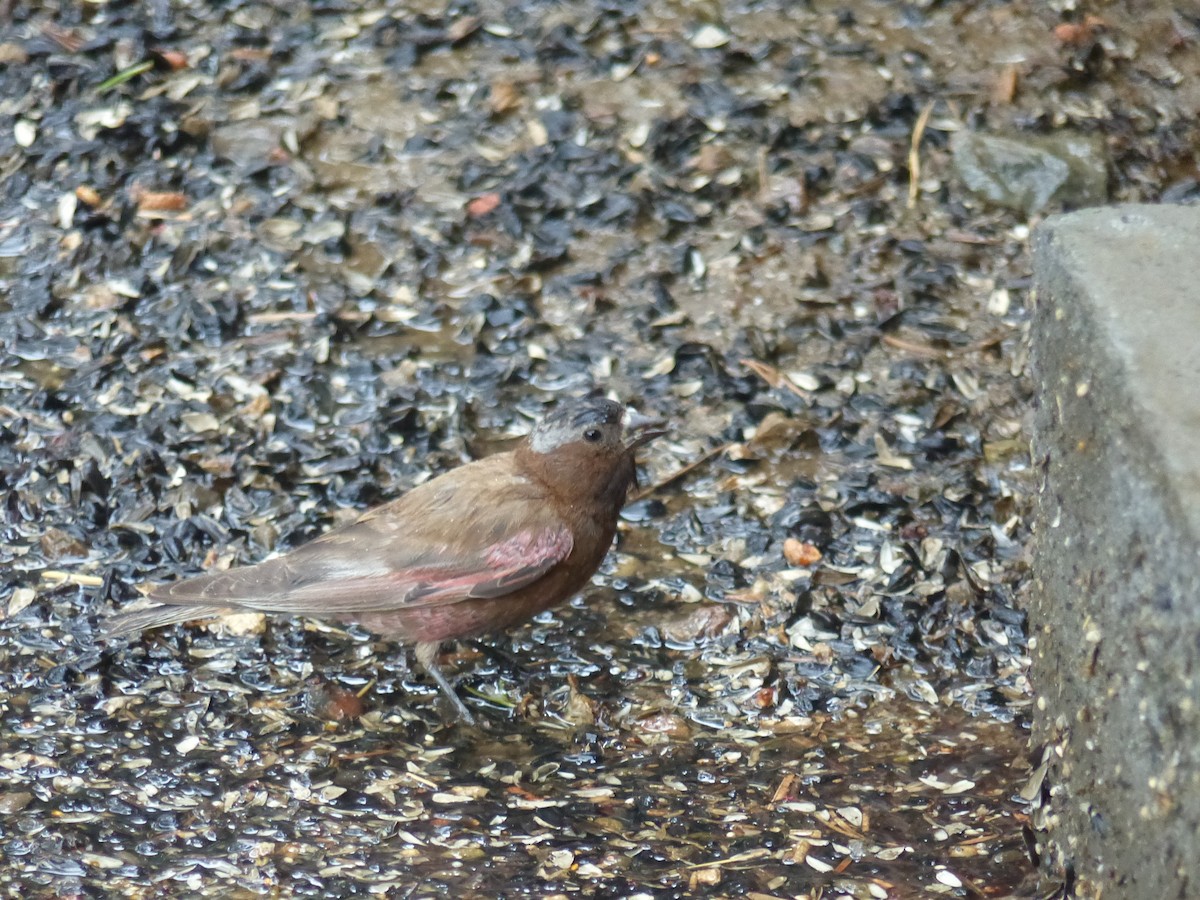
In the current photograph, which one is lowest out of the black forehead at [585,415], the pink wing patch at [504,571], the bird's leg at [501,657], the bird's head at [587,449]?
the bird's leg at [501,657]

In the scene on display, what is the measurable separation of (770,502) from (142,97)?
3837 millimetres

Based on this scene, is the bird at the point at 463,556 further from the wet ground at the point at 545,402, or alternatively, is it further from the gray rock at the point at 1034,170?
the gray rock at the point at 1034,170

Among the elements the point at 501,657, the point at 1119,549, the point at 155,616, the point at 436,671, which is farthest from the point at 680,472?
the point at 1119,549

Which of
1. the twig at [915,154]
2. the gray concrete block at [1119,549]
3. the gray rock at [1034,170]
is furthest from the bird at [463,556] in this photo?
the gray rock at [1034,170]

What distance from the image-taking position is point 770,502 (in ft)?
18.1

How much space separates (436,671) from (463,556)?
1.30 ft

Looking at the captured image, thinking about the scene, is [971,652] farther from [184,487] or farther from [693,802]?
[184,487]

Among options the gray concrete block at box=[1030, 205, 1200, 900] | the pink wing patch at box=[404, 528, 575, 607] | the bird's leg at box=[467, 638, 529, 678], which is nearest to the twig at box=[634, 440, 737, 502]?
the bird's leg at box=[467, 638, 529, 678]

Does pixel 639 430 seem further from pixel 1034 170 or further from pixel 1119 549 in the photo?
pixel 1034 170

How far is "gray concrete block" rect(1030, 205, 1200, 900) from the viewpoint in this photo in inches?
112

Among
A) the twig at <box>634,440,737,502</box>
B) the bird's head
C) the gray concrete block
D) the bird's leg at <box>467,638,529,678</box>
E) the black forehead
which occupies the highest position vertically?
the gray concrete block

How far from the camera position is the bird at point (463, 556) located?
4.64 m

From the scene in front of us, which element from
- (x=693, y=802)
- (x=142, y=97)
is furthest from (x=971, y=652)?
(x=142, y=97)

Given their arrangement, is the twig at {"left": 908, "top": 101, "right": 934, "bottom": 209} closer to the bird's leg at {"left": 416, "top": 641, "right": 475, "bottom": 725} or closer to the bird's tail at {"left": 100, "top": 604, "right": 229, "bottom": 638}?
the bird's leg at {"left": 416, "top": 641, "right": 475, "bottom": 725}
